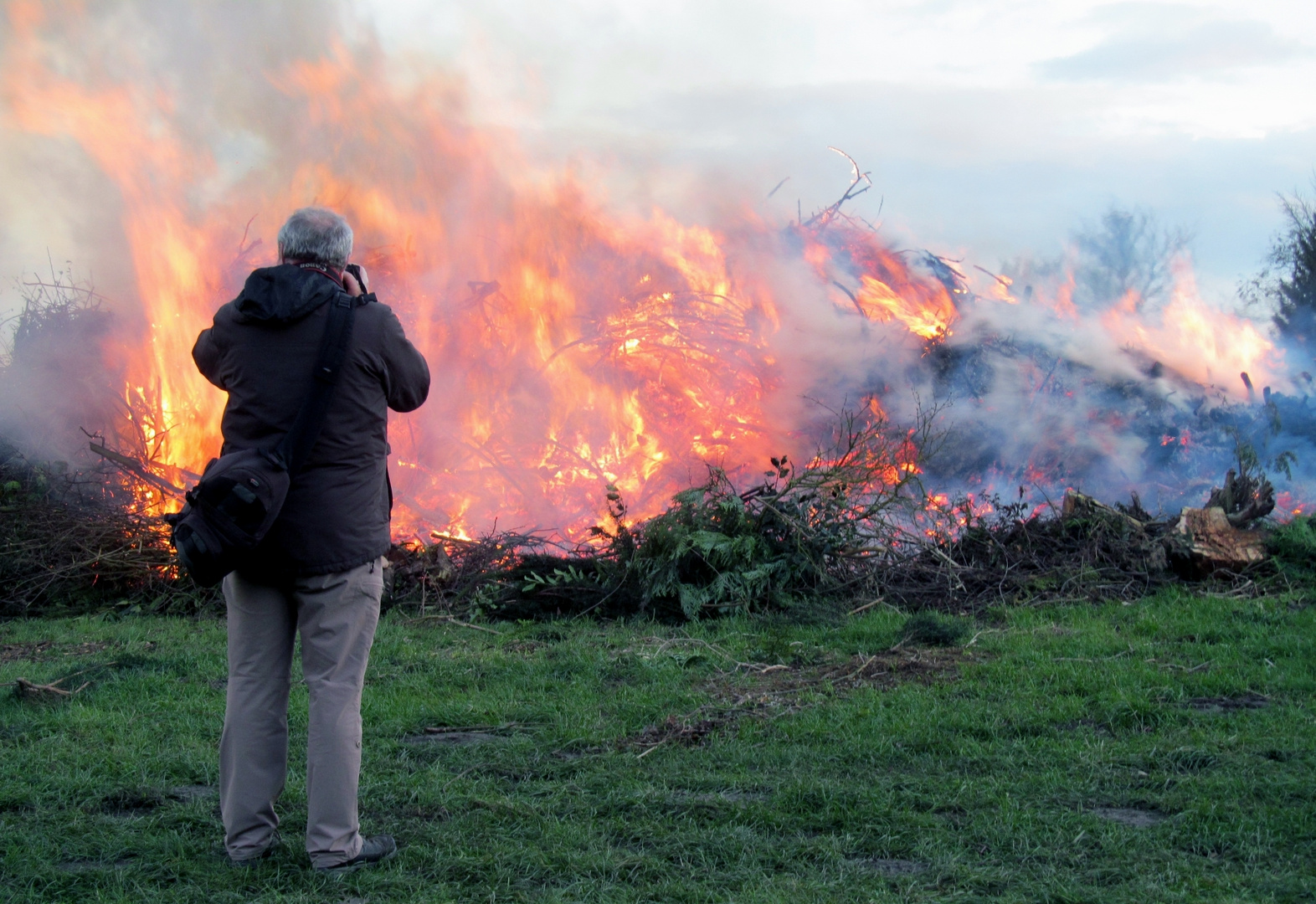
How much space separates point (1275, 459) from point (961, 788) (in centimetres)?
882

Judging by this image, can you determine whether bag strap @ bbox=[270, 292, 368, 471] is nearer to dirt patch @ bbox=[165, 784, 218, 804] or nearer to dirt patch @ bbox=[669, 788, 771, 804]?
dirt patch @ bbox=[165, 784, 218, 804]

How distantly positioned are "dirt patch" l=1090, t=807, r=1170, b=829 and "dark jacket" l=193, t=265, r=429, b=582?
2657mm

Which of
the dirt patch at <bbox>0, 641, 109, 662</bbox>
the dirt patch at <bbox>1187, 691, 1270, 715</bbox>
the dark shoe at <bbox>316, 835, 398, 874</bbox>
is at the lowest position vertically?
the dirt patch at <bbox>0, 641, 109, 662</bbox>

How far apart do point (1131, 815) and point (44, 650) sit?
21.9 ft

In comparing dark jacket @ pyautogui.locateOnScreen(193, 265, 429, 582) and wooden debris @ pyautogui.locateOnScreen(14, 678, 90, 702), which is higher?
dark jacket @ pyautogui.locateOnScreen(193, 265, 429, 582)

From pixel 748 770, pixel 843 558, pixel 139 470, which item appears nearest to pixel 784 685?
pixel 748 770

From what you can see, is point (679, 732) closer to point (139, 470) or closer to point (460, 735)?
point (460, 735)

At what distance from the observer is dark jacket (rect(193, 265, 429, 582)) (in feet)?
11.0

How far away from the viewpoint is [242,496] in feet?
10.4

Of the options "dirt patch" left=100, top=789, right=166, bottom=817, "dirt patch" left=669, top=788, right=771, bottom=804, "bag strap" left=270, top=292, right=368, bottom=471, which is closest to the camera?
"bag strap" left=270, top=292, right=368, bottom=471

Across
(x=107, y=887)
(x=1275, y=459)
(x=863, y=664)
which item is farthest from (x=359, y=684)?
(x=1275, y=459)

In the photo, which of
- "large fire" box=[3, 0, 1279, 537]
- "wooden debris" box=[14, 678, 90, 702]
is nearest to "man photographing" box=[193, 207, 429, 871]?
"wooden debris" box=[14, 678, 90, 702]

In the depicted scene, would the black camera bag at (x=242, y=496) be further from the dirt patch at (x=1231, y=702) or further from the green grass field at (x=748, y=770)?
the dirt patch at (x=1231, y=702)

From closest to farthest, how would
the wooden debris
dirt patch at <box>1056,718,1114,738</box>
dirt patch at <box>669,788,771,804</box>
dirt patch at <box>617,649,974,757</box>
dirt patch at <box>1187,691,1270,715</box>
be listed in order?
dirt patch at <box>669,788,771,804</box>, dirt patch at <box>1056,718,1114,738</box>, dirt patch at <box>617,649,974,757</box>, dirt patch at <box>1187,691,1270,715</box>, the wooden debris
